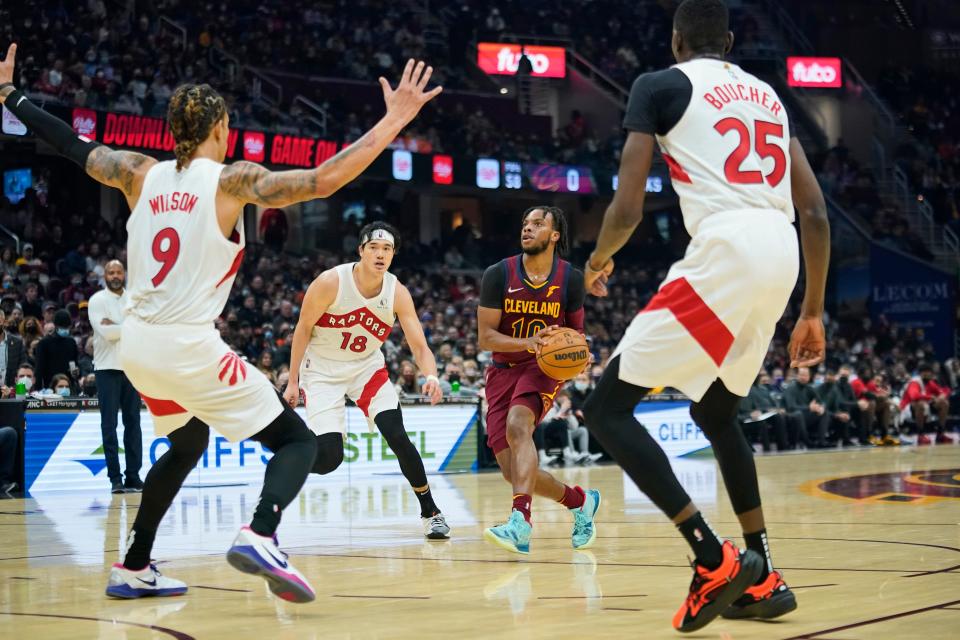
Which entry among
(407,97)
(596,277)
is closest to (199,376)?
(407,97)

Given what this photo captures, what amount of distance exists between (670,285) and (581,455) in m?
12.7

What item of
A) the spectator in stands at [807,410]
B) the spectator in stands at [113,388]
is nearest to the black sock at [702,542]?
the spectator in stands at [113,388]

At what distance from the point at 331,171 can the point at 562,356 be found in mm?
2753

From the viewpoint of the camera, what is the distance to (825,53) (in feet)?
139

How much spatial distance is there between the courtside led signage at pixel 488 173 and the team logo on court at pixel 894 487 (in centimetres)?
1923

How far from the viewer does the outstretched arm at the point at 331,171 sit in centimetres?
462

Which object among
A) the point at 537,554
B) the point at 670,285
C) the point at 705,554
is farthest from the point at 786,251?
the point at 537,554

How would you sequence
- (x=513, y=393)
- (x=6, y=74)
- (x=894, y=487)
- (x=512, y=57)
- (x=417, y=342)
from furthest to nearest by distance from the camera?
1. (x=512, y=57)
2. (x=894, y=487)
3. (x=417, y=342)
4. (x=513, y=393)
5. (x=6, y=74)

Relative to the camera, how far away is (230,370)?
4871mm

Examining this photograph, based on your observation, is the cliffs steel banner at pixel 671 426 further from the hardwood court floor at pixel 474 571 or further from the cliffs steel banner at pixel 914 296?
the cliffs steel banner at pixel 914 296

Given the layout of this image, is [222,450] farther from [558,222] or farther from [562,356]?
[562,356]

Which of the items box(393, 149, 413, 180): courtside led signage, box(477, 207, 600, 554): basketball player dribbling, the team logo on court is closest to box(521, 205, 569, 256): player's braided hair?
box(477, 207, 600, 554): basketball player dribbling

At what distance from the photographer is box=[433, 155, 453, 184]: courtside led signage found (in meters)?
30.5

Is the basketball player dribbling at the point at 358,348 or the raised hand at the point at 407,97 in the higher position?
the raised hand at the point at 407,97
